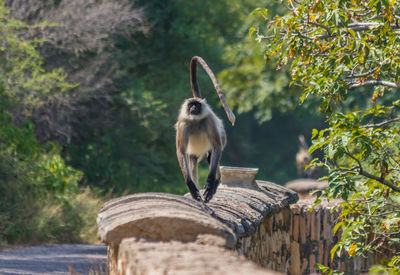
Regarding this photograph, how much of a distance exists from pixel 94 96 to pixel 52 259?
687cm

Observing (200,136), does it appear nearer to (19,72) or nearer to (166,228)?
(166,228)

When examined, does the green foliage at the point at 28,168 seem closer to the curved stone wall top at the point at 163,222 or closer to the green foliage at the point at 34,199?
the green foliage at the point at 34,199

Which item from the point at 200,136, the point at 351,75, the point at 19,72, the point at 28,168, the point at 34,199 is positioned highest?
the point at 19,72

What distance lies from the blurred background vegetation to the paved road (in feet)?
1.80

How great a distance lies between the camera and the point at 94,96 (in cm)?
1820

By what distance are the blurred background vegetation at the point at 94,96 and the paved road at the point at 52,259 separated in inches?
21.6

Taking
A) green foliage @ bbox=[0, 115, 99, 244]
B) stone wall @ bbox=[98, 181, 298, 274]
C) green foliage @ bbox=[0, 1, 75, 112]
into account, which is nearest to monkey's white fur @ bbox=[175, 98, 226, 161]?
stone wall @ bbox=[98, 181, 298, 274]

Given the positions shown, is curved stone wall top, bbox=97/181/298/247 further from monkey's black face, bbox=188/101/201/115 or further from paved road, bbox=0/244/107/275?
paved road, bbox=0/244/107/275

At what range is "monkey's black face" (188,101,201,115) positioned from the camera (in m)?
8.52

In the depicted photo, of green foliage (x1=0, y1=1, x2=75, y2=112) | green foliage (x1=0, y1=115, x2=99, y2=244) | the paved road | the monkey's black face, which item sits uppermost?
green foliage (x1=0, y1=1, x2=75, y2=112)

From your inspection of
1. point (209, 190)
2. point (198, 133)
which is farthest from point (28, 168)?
point (209, 190)

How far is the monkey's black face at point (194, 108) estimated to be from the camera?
8.52m

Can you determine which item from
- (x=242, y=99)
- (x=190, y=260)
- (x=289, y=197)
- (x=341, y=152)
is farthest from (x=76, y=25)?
(x=190, y=260)

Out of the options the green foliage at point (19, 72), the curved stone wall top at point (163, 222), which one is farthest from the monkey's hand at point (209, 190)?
the green foliage at point (19, 72)
